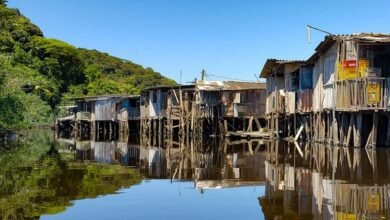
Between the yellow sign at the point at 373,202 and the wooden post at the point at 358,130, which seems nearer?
the yellow sign at the point at 373,202

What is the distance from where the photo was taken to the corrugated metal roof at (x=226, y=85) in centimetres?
3859

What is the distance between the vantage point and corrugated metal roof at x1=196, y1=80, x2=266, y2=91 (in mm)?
38594

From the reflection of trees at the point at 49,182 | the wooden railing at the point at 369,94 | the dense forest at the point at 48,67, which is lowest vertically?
the reflection of trees at the point at 49,182

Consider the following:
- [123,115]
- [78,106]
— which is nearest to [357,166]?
[123,115]

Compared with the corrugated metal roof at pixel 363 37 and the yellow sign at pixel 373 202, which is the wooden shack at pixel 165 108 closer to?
the corrugated metal roof at pixel 363 37

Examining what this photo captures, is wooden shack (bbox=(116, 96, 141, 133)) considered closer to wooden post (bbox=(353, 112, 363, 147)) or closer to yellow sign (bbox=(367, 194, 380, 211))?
wooden post (bbox=(353, 112, 363, 147))

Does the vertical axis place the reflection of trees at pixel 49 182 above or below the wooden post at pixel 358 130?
below

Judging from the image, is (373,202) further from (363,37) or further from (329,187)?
(363,37)

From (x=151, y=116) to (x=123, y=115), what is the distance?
6401mm

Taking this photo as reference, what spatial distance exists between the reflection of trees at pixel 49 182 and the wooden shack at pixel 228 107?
65.2ft

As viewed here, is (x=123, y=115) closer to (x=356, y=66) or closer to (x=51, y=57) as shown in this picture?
(x=51, y=57)

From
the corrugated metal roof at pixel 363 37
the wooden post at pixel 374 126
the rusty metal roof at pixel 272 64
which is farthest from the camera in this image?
the rusty metal roof at pixel 272 64

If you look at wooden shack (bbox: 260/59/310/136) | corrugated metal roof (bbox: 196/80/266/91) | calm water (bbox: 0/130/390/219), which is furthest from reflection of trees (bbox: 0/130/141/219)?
corrugated metal roof (bbox: 196/80/266/91)

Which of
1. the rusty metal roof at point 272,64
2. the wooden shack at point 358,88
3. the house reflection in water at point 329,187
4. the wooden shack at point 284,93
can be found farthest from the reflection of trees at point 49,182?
the rusty metal roof at point 272,64
